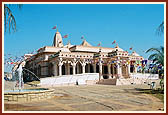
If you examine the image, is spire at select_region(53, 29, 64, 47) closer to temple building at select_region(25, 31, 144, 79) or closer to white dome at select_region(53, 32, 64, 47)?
white dome at select_region(53, 32, 64, 47)

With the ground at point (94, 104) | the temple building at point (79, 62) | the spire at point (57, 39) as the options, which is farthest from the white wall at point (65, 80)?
the spire at point (57, 39)

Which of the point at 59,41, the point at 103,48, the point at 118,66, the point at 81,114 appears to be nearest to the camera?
the point at 81,114

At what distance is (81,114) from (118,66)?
3274 cm

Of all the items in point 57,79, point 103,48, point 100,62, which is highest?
point 103,48

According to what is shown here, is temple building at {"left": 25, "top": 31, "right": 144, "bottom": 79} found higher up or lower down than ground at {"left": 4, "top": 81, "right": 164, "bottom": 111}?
higher up

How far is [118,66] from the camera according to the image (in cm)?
3825

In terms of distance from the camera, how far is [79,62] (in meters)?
41.6

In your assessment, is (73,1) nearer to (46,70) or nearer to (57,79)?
(57,79)

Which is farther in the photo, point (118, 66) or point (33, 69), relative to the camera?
point (33, 69)

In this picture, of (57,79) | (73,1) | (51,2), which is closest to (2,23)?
(51,2)

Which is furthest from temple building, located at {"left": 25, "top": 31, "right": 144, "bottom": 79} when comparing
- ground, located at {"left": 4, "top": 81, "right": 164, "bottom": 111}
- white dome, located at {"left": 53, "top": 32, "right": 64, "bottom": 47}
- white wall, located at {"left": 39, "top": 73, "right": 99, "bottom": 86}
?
ground, located at {"left": 4, "top": 81, "right": 164, "bottom": 111}

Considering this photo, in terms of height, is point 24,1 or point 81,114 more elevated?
point 24,1

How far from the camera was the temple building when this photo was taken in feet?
125

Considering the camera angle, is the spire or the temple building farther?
the spire
